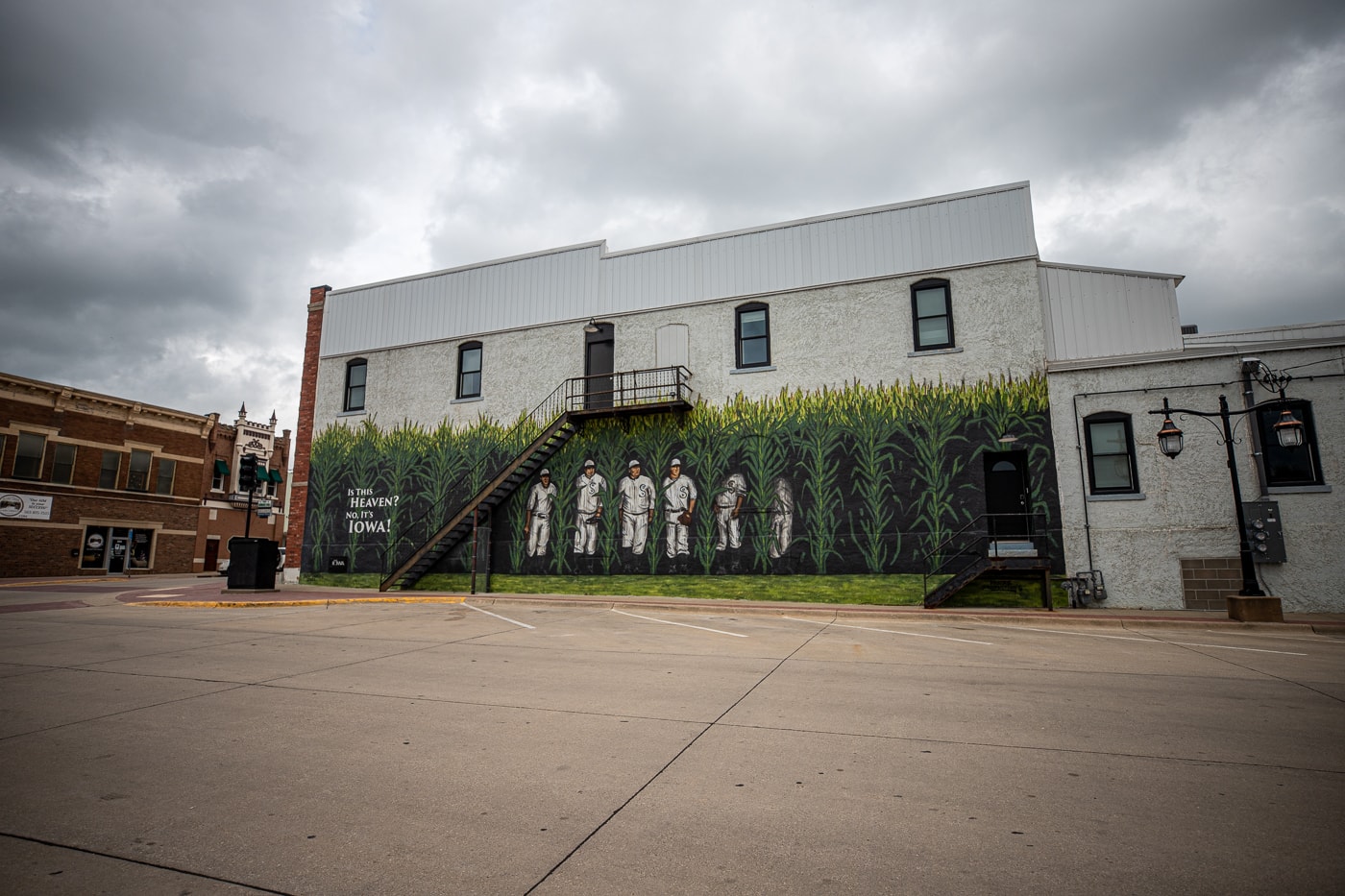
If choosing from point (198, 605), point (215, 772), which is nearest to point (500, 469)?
point (198, 605)

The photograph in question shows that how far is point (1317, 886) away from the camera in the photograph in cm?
277

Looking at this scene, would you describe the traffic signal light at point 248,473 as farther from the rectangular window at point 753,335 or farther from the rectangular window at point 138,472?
the rectangular window at point 138,472

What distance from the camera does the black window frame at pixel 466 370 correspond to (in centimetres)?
2373

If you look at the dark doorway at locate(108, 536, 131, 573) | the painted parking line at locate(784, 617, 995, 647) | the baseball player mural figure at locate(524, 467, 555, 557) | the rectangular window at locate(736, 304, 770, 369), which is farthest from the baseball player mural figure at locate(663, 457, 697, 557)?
the dark doorway at locate(108, 536, 131, 573)

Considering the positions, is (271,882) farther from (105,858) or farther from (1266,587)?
(1266,587)

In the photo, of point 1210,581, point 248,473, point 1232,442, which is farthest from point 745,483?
point 248,473

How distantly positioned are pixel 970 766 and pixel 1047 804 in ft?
2.20

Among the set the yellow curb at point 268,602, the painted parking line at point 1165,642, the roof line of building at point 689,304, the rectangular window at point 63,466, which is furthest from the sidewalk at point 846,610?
the rectangular window at point 63,466

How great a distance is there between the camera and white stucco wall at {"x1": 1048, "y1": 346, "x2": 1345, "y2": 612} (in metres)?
14.9

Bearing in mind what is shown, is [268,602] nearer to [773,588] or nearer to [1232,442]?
[773,588]

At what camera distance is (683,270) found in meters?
21.5

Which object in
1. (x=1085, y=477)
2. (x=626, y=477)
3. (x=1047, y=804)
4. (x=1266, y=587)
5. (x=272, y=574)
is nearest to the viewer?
(x=1047, y=804)

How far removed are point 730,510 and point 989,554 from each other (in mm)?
6617

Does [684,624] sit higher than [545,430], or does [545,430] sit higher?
[545,430]
